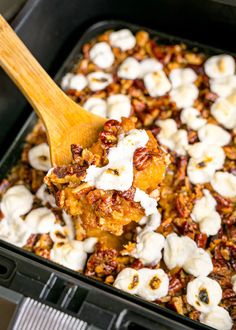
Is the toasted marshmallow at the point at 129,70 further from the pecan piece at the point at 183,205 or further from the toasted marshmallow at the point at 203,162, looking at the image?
the pecan piece at the point at 183,205

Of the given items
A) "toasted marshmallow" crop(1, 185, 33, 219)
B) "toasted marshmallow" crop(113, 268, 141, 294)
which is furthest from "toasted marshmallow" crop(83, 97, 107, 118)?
"toasted marshmallow" crop(113, 268, 141, 294)

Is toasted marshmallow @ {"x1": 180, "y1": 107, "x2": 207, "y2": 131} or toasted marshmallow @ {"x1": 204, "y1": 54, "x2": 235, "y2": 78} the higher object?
toasted marshmallow @ {"x1": 204, "y1": 54, "x2": 235, "y2": 78}

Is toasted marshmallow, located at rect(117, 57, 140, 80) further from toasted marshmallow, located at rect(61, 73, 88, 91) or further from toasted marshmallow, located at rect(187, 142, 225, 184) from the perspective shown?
toasted marshmallow, located at rect(187, 142, 225, 184)

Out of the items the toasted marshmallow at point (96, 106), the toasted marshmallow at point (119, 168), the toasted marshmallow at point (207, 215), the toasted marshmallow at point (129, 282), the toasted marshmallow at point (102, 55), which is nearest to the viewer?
the toasted marshmallow at point (119, 168)

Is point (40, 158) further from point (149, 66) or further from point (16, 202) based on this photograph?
point (149, 66)

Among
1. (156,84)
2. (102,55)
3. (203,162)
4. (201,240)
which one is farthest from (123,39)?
(201,240)

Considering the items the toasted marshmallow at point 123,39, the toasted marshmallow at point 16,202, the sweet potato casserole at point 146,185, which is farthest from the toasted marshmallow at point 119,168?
the toasted marshmallow at point 123,39

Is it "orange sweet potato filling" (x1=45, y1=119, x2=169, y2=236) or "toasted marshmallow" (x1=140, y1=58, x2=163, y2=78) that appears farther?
"toasted marshmallow" (x1=140, y1=58, x2=163, y2=78)
